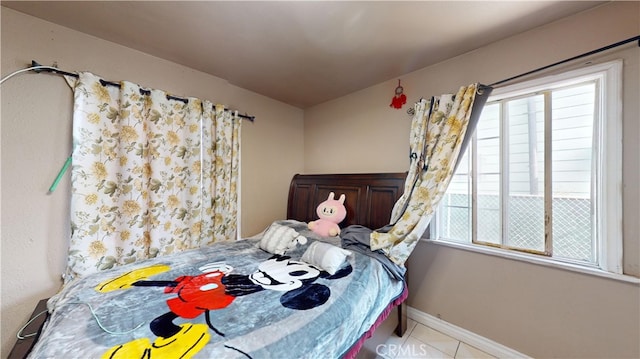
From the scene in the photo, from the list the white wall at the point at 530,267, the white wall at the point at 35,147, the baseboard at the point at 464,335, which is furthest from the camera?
the baseboard at the point at 464,335

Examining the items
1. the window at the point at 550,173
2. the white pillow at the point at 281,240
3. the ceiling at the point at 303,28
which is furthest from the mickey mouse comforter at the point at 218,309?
the ceiling at the point at 303,28

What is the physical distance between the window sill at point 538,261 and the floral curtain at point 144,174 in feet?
7.08

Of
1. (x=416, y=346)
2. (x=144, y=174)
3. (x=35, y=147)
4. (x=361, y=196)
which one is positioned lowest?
(x=416, y=346)

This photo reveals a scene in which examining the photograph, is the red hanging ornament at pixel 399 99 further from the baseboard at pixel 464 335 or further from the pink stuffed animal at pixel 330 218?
the baseboard at pixel 464 335

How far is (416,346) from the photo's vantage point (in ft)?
5.70

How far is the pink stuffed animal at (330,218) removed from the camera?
2.04m

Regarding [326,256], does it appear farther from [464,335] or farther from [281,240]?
[464,335]

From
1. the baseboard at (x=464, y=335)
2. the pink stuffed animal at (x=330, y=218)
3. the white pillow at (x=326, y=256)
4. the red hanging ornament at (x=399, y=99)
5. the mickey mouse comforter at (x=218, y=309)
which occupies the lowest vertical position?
the baseboard at (x=464, y=335)

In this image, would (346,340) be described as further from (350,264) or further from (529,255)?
(529,255)

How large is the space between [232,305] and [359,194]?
4.82 feet

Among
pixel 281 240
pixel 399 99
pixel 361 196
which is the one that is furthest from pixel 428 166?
pixel 281 240

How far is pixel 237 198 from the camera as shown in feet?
7.87

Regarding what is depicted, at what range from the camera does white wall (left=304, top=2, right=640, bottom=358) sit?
1.23 m

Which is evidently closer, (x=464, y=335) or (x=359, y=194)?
(x=464, y=335)
